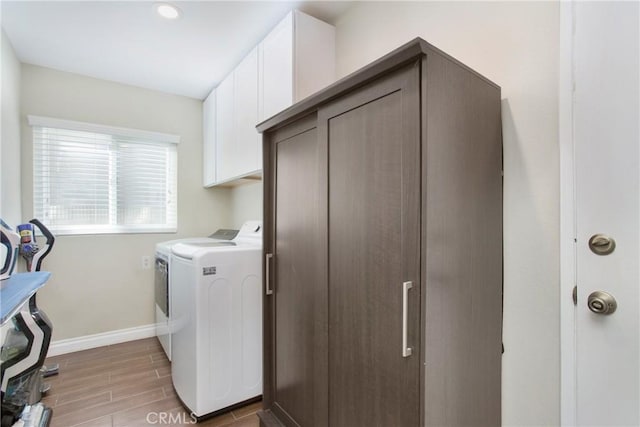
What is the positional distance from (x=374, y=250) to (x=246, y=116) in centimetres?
171

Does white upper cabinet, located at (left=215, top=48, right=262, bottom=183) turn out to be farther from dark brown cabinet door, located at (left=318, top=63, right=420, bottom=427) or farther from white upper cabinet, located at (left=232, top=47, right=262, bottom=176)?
dark brown cabinet door, located at (left=318, top=63, right=420, bottom=427)

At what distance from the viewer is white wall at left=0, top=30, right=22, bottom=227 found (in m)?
2.03

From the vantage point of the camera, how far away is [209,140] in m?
3.10

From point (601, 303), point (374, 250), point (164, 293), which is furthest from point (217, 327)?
point (601, 303)

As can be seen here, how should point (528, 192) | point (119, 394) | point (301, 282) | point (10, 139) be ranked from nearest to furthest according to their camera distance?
point (528, 192), point (301, 282), point (119, 394), point (10, 139)

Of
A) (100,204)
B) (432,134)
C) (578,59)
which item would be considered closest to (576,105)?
(578,59)

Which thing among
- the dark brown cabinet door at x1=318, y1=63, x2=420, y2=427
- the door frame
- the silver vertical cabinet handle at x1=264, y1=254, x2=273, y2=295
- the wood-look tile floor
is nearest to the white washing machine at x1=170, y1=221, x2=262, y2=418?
the wood-look tile floor

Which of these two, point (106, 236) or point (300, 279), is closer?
point (300, 279)

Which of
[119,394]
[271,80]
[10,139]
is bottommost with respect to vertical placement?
[119,394]

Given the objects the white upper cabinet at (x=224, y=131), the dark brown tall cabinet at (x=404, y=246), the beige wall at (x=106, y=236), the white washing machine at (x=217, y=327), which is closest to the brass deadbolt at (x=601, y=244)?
the dark brown tall cabinet at (x=404, y=246)

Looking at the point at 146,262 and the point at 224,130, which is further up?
the point at 224,130

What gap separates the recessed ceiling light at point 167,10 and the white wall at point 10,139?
3.75 ft

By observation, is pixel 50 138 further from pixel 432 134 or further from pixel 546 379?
pixel 546 379

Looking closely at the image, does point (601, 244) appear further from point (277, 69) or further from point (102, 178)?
point (102, 178)
